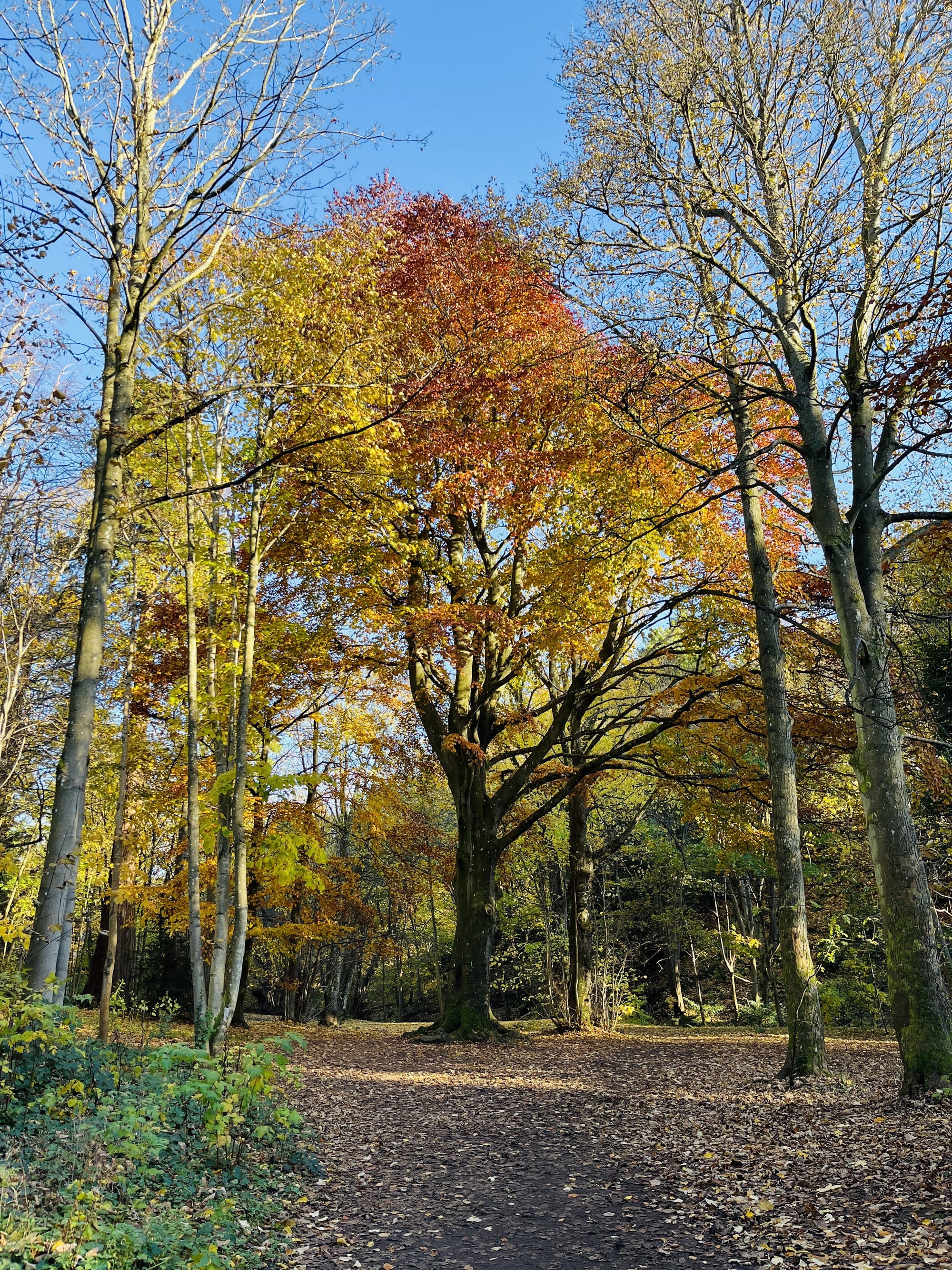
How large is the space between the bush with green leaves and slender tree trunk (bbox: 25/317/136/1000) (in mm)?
358

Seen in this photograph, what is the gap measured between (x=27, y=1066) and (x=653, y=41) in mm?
10338

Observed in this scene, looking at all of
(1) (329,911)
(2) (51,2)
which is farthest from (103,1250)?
(1) (329,911)

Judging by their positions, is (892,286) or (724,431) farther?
(724,431)

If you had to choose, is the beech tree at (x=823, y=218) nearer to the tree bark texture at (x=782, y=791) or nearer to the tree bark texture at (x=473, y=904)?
the tree bark texture at (x=782, y=791)

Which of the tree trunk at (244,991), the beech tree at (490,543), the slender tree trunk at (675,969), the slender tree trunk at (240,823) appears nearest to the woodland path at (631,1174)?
the slender tree trunk at (240,823)

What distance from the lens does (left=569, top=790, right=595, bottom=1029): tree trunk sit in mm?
15289

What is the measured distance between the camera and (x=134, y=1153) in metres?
3.75

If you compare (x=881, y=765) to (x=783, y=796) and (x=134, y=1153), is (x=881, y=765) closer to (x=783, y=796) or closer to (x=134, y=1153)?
(x=783, y=796)

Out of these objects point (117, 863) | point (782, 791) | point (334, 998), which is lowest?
point (334, 998)

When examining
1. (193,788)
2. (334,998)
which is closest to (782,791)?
(193,788)

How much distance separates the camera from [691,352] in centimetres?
Result: 816

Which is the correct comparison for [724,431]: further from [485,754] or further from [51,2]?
[51,2]

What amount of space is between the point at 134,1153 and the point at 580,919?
1264cm

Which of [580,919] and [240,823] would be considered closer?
[240,823]
